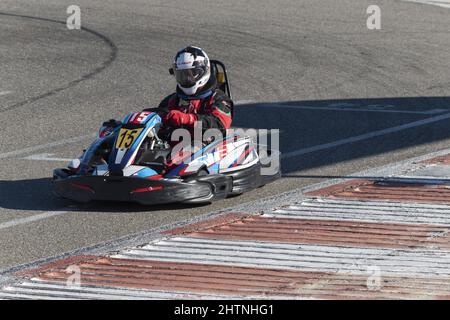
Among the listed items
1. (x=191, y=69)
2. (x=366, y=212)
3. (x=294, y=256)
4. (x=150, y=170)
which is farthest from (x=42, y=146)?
(x=294, y=256)

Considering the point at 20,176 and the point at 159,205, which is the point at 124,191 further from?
the point at 20,176

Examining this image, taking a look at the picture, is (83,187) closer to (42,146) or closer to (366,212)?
(366,212)

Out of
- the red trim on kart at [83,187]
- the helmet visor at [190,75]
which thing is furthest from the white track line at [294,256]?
the helmet visor at [190,75]

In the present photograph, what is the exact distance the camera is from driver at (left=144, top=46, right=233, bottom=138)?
423 inches

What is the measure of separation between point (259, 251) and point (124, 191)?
179 cm

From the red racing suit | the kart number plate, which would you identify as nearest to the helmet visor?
the red racing suit

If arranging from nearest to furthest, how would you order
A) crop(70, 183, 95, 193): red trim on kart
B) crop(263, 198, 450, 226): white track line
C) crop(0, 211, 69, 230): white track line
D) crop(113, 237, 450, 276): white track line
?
1. crop(113, 237, 450, 276): white track line
2. crop(263, 198, 450, 226): white track line
3. crop(0, 211, 69, 230): white track line
4. crop(70, 183, 95, 193): red trim on kart

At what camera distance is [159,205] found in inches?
403

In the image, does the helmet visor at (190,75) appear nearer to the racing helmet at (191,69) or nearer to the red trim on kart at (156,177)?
the racing helmet at (191,69)

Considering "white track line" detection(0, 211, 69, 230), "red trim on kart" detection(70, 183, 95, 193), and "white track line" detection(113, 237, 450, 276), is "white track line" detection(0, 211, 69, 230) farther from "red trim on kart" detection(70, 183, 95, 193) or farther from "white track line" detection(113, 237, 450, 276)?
"white track line" detection(113, 237, 450, 276)

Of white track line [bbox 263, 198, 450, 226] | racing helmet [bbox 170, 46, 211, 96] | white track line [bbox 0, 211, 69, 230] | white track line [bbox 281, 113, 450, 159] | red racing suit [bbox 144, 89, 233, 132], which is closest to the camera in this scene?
white track line [bbox 263, 198, 450, 226]

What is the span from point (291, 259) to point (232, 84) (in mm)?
8542

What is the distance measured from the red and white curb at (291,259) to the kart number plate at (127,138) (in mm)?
1099
